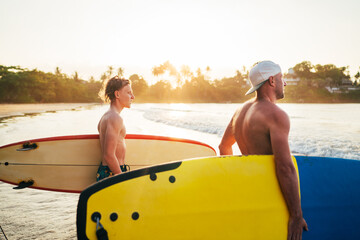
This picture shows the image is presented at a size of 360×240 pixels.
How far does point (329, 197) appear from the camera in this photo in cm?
173

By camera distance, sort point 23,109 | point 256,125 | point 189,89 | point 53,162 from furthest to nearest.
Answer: point 189,89 → point 23,109 → point 53,162 → point 256,125

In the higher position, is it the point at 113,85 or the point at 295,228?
the point at 113,85

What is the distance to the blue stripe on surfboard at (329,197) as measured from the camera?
1.67 metres

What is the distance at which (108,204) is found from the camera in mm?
1481

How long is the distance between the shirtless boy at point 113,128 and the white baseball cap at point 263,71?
48.3 inches

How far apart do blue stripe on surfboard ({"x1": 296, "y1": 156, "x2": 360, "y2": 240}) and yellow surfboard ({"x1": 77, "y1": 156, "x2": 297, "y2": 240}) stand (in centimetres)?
24

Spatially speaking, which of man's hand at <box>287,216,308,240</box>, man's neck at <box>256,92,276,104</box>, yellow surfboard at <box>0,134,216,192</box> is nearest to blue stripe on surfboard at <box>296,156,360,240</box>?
man's hand at <box>287,216,308,240</box>

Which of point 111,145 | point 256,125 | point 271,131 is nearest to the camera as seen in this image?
point 271,131

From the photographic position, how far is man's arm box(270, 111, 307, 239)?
4.97 ft

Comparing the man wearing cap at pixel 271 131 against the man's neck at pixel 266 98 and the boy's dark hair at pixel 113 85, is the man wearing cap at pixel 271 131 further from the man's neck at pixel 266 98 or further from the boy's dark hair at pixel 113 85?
the boy's dark hair at pixel 113 85

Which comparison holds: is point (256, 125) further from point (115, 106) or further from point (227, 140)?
point (115, 106)

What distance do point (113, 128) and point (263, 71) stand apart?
52.4 inches

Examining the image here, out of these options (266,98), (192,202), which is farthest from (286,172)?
(192,202)

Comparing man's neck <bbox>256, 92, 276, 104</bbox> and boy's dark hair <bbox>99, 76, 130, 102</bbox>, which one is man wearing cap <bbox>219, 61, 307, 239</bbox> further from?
boy's dark hair <bbox>99, 76, 130, 102</bbox>
